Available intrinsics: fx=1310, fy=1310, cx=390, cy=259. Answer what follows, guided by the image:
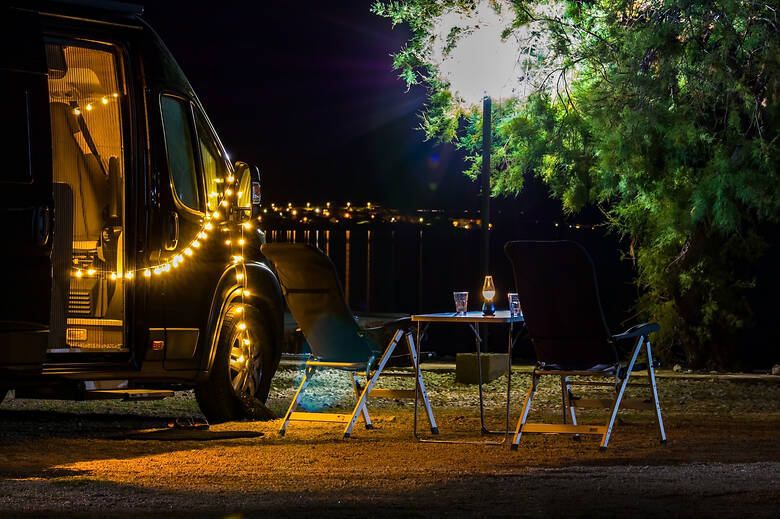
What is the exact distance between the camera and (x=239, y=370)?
32.1 feet

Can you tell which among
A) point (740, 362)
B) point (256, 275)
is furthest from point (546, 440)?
point (740, 362)

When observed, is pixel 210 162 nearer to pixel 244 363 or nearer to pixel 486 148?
pixel 244 363

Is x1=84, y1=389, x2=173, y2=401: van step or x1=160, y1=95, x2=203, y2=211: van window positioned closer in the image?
x1=84, y1=389, x2=173, y2=401: van step

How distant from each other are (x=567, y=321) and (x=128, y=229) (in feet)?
9.34

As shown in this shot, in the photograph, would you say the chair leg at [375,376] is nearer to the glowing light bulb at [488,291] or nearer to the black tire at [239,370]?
the glowing light bulb at [488,291]

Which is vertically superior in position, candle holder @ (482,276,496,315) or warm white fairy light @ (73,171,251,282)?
A: warm white fairy light @ (73,171,251,282)

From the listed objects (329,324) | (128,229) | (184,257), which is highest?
(128,229)

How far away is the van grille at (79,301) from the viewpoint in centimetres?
902

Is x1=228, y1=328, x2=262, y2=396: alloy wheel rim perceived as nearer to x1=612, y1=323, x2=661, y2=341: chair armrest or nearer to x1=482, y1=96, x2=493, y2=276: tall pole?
x1=612, y1=323, x2=661, y2=341: chair armrest

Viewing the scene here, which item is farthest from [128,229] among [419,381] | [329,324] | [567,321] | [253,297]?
[567,321]

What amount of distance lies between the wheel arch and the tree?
4616mm

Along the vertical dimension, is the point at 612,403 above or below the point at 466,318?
below

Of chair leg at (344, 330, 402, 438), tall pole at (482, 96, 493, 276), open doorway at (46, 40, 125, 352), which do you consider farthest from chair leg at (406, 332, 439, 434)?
tall pole at (482, 96, 493, 276)

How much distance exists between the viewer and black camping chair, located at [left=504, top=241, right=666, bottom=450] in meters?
8.24
